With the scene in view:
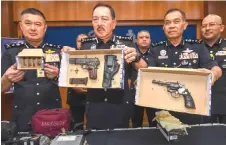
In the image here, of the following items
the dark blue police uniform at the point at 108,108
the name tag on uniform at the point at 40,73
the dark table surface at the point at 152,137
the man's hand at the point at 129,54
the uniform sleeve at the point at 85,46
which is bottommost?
the dark table surface at the point at 152,137

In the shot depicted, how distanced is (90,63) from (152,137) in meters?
0.64

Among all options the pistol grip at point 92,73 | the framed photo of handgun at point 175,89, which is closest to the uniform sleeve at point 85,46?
the pistol grip at point 92,73

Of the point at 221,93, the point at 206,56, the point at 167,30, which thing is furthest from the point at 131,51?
the point at 221,93

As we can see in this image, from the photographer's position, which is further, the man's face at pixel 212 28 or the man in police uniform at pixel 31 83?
the man's face at pixel 212 28

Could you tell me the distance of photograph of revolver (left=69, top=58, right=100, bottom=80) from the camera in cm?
183

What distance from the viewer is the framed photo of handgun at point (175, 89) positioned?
1691 mm

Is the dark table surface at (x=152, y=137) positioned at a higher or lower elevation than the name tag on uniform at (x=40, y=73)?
lower

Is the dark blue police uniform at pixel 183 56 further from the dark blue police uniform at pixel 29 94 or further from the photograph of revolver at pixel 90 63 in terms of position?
the dark blue police uniform at pixel 29 94

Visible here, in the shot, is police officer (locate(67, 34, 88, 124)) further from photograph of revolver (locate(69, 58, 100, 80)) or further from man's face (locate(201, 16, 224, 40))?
man's face (locate(201, 16, 224, 40))

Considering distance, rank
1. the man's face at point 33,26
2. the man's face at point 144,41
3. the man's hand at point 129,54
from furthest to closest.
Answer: the man's face at point 144,41 → the man's face at point 33,26 → the man's hand at point 129,54

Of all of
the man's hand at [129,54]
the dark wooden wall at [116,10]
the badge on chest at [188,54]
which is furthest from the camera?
the dark wooden wall at [116,10]

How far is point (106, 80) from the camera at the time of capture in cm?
179

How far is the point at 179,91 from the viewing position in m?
1.73

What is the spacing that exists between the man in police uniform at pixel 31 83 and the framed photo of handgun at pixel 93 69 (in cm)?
18
